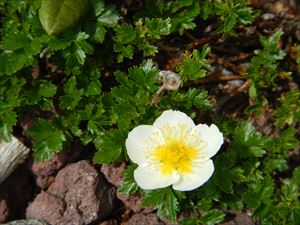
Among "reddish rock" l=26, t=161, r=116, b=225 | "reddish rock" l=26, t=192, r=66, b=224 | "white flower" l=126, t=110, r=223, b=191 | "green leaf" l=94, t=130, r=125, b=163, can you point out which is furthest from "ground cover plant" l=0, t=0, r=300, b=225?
"reddish rock" l=26, t=192, r=66, b=224

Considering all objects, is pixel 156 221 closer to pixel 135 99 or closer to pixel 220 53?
pixel 135 99

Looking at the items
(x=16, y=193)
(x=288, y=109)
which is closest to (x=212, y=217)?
(x=288, y=109)

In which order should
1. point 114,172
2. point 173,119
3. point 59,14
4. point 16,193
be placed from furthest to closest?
point 16,193
point 114,172
point 59,14
point 173,119

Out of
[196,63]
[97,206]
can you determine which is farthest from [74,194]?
[196,63]

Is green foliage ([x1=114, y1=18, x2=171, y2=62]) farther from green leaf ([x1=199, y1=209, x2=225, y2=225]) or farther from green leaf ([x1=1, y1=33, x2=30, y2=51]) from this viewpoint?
green leaf ([x1=199, y1=209, x2=225, y2=225])

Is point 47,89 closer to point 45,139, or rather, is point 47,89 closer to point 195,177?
point 45,139

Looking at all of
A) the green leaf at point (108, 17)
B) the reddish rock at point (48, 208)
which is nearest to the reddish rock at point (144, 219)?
the reddish rock at point (48, 208)
